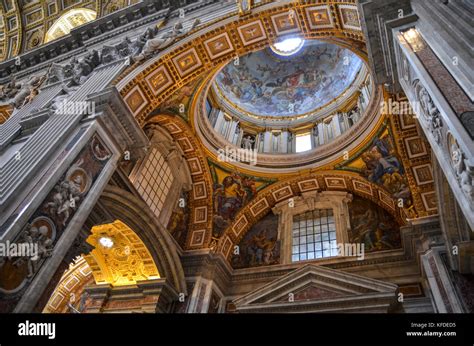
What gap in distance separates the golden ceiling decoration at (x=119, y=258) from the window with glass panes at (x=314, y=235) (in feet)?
15.8

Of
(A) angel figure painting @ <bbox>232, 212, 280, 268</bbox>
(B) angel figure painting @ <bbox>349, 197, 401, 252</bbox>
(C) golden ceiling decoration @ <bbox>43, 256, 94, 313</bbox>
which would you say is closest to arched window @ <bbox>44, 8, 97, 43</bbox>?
(C) golden ceiling decoration @ <bbox>43, 256, 94, 313</bbox>

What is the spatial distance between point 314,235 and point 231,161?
391cm

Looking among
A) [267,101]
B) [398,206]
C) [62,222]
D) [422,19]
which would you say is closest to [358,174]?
[398,206]

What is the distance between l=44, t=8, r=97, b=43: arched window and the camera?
45.1 ft

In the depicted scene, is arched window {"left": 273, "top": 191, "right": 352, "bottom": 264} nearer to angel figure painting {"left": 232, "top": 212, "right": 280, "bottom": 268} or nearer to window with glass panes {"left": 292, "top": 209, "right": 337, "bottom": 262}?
window with glass panes {"left": 292, "top": 209, "right": 337, "bottom": 262}

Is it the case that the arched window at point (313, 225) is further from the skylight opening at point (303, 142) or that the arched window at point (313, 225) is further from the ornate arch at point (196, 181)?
the ornate arch at point (196, 181)

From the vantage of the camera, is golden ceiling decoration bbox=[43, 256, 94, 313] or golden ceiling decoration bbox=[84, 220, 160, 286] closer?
golden ceiling decoration bbox=[84, 220, 160, 286]

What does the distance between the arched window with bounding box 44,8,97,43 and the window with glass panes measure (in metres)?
10.6

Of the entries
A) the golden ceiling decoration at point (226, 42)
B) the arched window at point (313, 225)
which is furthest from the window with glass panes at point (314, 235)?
the golden ceiling decoration at point (226, 42)

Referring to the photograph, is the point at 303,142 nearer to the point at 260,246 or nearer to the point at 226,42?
the point at 260,246

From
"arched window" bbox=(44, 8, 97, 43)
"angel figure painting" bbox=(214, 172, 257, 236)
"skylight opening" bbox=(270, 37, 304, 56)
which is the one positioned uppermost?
"skylight opening" bbox=(270, 37, 304, 56)

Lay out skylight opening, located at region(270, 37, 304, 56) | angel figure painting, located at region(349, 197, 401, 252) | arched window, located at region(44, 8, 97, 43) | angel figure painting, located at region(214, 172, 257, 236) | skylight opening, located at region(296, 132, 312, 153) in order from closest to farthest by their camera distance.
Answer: angel figure painting, located at region(349, 197, 401, 252)
angel figure painting, located at region(214, 172, 257, 236)
arched window, located at region(44, 8, 97, 43)
skylight opening, located at region(296, 132, 312, 153)
skylight opening, located at region(270, 37, 304, 56)

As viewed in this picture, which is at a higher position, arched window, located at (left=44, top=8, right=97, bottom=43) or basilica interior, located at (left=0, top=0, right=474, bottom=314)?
arched window, located at (left=44, top=8, right=97, bottom=43)
